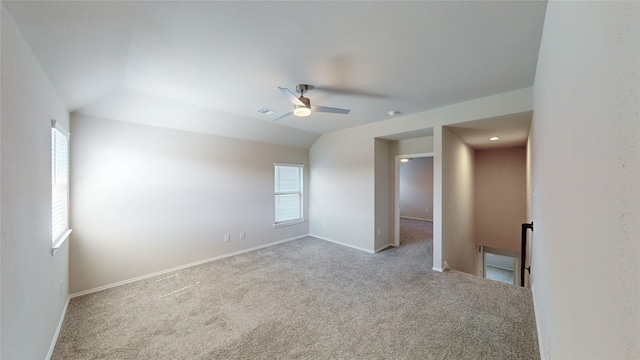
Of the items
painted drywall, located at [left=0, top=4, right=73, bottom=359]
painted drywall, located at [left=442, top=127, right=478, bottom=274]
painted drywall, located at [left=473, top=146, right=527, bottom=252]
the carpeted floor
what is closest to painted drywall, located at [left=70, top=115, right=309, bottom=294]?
the carpeted floor

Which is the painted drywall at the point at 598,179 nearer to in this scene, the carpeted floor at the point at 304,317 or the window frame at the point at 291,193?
the carpeted floor at the point at 304,317

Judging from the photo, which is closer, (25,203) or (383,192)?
(25,203)

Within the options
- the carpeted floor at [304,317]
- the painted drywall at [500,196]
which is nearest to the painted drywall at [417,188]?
the painted drywall at [500,196]

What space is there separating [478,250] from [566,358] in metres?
6.24

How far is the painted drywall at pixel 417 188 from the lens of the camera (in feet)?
27.6

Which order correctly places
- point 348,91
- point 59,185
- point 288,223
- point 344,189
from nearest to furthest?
point 59,185
point 348,91
point 344,189
point 288,223

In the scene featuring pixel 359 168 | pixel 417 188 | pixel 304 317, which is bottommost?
pixel 304 317

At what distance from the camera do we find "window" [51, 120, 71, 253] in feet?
7.20

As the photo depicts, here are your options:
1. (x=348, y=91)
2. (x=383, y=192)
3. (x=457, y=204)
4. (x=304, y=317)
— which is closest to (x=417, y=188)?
(x=457, y=204)

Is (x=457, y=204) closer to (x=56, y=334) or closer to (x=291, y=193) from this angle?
(x=291, y=193)

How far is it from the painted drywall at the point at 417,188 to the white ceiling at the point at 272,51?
5653mm

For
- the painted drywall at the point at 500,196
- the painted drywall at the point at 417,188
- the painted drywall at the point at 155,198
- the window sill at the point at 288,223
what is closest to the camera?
the painted drywall at the point at 155,198

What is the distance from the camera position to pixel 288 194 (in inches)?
221

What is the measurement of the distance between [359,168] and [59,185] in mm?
4334
